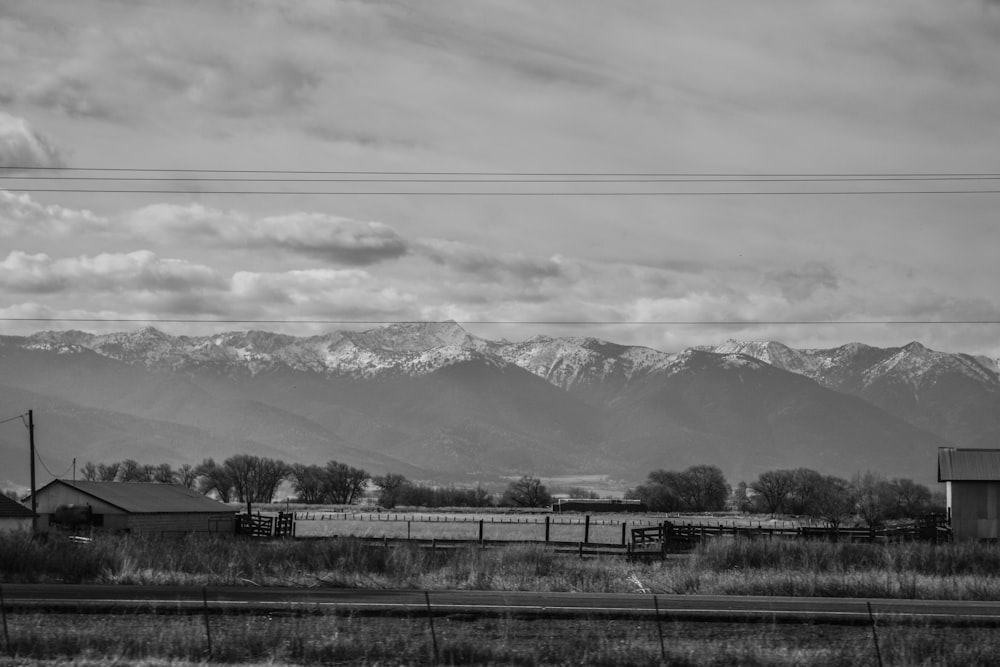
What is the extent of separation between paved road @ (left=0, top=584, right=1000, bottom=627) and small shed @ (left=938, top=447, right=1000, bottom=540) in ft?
110

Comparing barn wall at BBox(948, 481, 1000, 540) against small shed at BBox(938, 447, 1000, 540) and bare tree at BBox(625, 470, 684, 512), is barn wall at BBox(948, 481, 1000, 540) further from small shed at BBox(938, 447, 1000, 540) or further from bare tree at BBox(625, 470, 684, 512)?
bare tree at BBox(625, 470, 684, 512)

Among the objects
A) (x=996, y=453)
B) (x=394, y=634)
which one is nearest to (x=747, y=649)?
(x=394, y=634)

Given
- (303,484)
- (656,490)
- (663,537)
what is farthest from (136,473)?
(663,537)

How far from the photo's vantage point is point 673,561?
5147 cm

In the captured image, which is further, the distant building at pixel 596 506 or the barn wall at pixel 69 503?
the distant building at pixel 596 506

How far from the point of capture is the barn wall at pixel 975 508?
226 feet

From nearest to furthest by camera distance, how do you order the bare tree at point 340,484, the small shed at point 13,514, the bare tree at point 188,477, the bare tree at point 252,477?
1. the small shed at point 13,514
2. the bare tree at point 252,477
3. the bare tree at point 188,477
4. the bare tree at point 340,484

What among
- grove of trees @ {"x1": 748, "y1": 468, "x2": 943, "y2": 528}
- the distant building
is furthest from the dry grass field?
the distant building

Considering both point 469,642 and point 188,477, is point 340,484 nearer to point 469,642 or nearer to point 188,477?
point 188,477

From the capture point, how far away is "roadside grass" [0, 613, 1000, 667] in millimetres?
26406

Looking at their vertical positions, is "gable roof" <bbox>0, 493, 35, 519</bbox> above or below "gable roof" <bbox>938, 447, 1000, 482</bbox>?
below

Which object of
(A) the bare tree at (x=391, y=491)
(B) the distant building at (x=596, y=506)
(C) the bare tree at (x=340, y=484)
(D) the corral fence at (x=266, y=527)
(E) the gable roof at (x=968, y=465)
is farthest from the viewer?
(C) the bare tree at (x=340, y=484)

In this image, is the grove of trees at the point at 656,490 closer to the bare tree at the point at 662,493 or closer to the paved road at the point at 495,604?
the bare tree at the point at 662,493

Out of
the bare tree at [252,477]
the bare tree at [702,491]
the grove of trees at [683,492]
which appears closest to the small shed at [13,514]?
the bare tree at [252,477]
